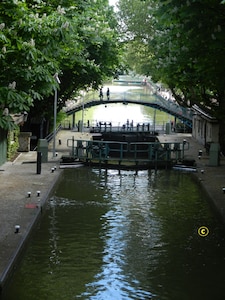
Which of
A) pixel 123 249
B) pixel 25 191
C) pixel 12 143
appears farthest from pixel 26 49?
pixel 12 143

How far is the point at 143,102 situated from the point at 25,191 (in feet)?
127

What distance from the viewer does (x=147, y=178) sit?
30672 mm

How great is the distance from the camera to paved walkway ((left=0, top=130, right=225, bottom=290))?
51.3 ft

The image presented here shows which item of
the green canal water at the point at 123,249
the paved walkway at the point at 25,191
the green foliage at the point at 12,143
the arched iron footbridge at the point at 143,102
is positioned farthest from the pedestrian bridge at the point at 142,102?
the green canal water at the point at 123,249

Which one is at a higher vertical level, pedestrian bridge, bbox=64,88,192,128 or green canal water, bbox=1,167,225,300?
pedestrian bridge, bbox=64,88,192,128

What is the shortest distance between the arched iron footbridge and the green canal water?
3071 cm

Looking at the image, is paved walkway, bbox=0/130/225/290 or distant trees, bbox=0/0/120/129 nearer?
paved walkway, bbox=0/130/225/290

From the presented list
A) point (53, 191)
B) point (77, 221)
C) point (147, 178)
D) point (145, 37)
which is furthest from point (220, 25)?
point (145, 37)

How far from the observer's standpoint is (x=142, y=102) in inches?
2399

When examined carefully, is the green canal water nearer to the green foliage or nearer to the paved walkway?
the paved walkway

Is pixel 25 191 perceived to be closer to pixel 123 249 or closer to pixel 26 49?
pixel 123 249

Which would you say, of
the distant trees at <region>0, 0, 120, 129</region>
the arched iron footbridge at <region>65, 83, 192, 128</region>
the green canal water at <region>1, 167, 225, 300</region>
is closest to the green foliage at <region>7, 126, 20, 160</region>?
the green canal water at <region>1, 167, 225, 300</region>

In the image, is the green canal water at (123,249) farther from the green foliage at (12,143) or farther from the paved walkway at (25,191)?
the green foliage at (12,143)

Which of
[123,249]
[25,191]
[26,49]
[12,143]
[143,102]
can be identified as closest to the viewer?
[26,49]
